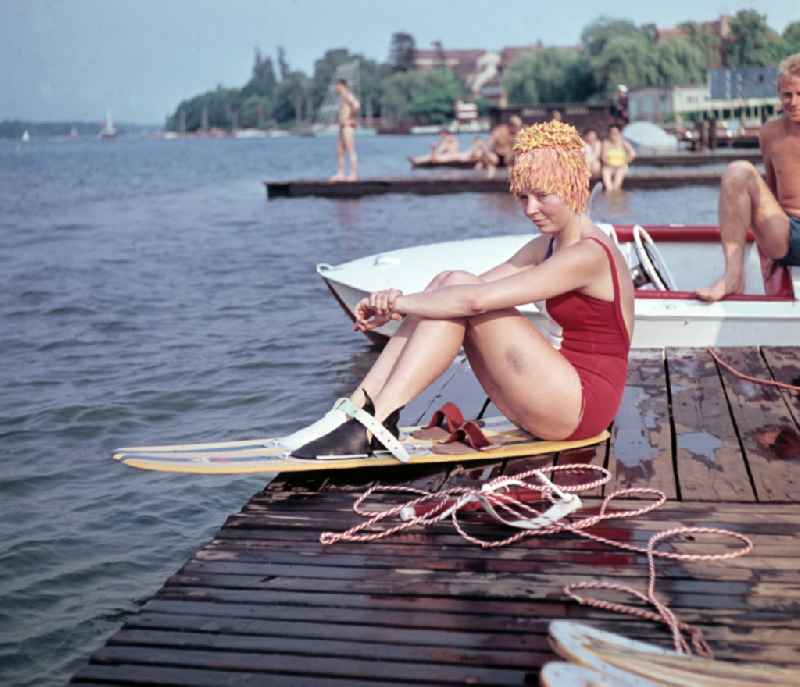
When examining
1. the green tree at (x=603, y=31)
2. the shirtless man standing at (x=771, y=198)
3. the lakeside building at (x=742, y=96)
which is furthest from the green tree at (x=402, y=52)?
the shirtless man standing at (x=771, y=198)

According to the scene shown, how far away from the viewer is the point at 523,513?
13.1ft

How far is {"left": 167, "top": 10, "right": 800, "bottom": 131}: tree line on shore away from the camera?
79.2 meters

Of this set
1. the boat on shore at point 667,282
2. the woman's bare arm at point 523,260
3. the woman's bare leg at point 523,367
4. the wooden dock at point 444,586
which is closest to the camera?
the wooden dock at point 444,586

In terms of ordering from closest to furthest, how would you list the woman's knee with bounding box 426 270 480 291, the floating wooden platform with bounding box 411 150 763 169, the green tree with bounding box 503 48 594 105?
the woman's knee with bounding box 426 270 480 291 → the floating wooden platform with bounding box 411 150 763 169 → the green tree with bounding box 503 48 594 105

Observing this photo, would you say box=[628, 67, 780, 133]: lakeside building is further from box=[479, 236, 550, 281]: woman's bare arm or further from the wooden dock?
the wooden dock

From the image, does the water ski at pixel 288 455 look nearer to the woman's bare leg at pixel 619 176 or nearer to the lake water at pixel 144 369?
the lake water at pixel 144 369

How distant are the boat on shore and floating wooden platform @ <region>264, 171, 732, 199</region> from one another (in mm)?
15413

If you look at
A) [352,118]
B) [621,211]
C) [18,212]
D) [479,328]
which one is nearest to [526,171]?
[479,328]

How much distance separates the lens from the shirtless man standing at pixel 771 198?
628 cm

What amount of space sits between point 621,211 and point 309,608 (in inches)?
717

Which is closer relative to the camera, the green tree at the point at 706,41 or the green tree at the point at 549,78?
the green tree at the point at 706,41

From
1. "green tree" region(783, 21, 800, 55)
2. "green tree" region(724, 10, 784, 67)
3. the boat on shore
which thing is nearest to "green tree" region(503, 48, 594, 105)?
"green tree" region(724, 10, 784, 67)

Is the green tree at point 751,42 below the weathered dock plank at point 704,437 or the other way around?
the other way around

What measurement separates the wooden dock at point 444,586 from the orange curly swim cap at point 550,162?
1124 mm
